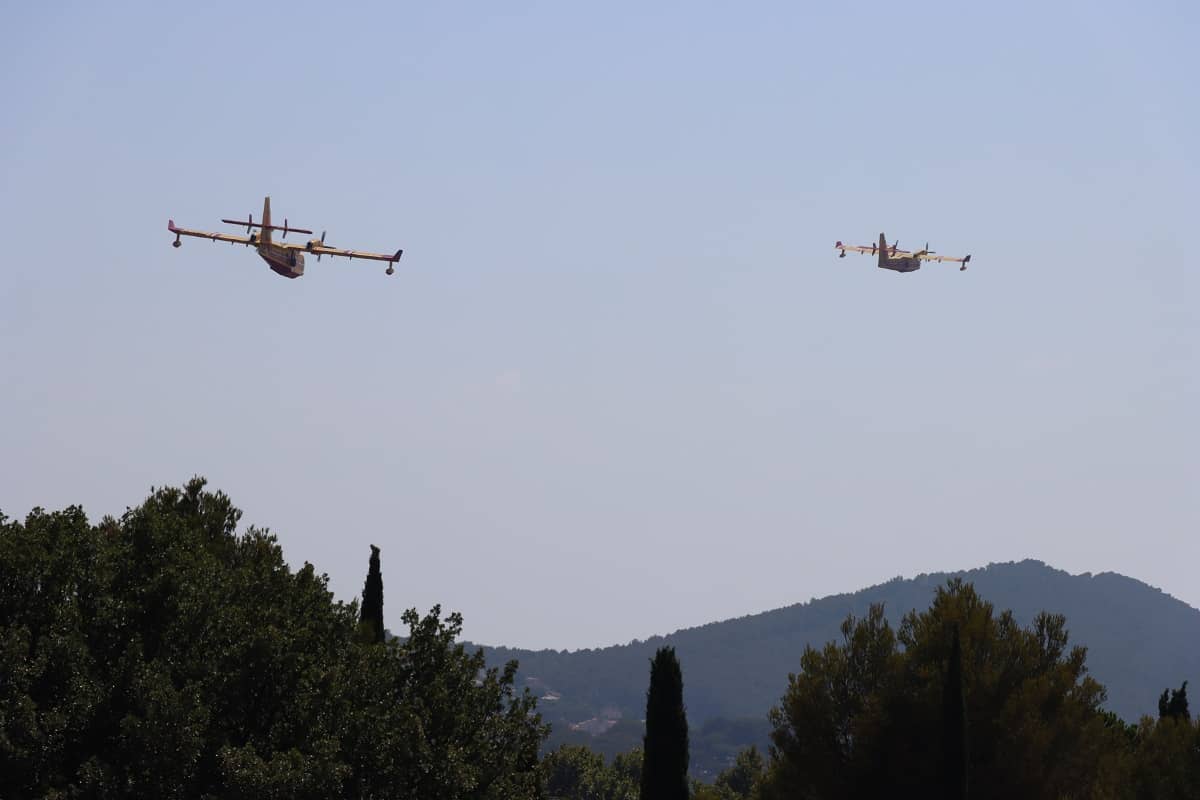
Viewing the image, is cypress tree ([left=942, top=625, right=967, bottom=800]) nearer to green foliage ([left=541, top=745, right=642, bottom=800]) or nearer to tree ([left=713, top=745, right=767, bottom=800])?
tree ([left=713, top=745, right=767, bottom=800])

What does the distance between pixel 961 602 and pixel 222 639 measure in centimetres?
2916

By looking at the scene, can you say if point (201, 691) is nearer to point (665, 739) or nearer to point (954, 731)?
point (665, 739)

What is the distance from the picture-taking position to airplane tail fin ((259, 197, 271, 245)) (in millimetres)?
103000

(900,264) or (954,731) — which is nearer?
(954,731)

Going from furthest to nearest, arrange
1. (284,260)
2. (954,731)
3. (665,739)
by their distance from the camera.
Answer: (284,260), (665,739), (954,731)

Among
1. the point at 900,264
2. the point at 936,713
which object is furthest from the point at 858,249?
the point at 936,713

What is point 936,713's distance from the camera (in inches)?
2163

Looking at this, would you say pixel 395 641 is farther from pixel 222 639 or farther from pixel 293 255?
pixel 293 255

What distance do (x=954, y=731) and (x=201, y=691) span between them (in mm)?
24364

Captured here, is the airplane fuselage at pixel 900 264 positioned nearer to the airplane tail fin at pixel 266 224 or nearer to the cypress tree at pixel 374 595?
the airplane tail fin at pixel 266 224

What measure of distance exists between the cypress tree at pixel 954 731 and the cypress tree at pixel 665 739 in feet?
27.9

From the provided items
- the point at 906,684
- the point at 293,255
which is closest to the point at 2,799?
the point at 906,684

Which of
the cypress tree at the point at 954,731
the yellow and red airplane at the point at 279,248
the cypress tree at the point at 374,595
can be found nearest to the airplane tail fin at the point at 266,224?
the yellow and red airplane at the point at 279,248

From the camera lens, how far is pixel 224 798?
38.1m
